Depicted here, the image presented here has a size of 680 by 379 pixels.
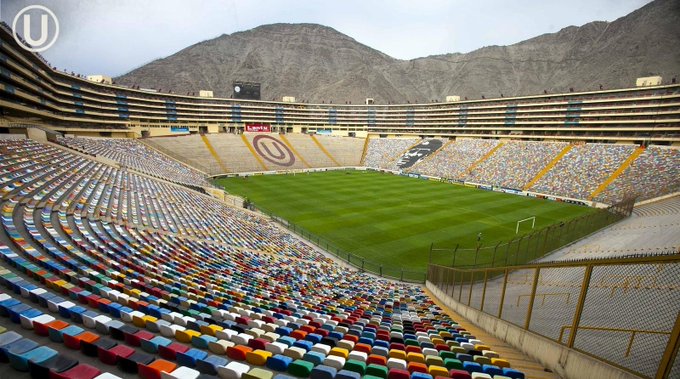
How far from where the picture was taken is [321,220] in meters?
32.8

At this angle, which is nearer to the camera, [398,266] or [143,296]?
[143,296]

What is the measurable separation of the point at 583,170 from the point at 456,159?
23092 mm

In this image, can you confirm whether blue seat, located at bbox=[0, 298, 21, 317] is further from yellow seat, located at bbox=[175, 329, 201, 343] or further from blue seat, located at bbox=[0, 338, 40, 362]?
yellow seat, located at bbox=[175, 329, 201, 343]

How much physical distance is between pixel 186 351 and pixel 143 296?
3426 millimetres

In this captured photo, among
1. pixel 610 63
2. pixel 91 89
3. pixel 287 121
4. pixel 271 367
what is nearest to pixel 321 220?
pixel 271 367

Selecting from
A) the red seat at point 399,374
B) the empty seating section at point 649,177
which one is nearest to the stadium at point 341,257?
the red seat at point 399,374

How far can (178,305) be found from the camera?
727 cm

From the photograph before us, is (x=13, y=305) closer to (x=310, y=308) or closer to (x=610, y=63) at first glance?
(x=310, y=308)

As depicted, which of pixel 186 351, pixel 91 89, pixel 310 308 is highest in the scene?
pixel 91 89

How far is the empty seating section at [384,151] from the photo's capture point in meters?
79.3

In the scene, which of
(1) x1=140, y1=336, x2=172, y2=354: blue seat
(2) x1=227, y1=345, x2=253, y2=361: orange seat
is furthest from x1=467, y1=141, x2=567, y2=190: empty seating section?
(1) x1=140, y1=336, x2=172, y2=354: blue seat

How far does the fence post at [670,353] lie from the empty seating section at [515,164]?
52842mm

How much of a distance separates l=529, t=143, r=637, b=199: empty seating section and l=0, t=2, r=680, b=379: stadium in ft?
1.15

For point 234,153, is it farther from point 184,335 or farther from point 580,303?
point 580,303
